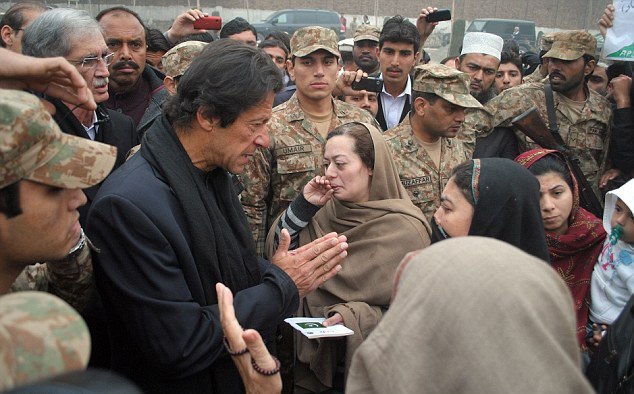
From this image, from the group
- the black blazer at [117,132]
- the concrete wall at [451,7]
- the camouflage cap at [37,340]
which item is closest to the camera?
the camouflage cap at [37,340]

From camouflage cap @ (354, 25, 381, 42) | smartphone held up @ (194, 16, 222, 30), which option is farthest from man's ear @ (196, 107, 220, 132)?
camouflage cap @ (354, 25, 381, 42)

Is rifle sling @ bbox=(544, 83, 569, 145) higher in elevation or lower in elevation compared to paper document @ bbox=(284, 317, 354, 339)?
higher

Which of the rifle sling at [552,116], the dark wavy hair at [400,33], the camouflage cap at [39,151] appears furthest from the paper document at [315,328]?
the dark wavy hair at [400,33]

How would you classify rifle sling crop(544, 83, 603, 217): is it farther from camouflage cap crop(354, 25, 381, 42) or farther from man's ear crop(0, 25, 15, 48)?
man's ear crop(0, 25, 15, 48)

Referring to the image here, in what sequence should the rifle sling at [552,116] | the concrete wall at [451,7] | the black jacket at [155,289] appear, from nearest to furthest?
the black jacket at [155,289] → the rifle sling at [552,116] → the concrete wall at [451,7]

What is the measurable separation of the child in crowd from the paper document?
1.22m

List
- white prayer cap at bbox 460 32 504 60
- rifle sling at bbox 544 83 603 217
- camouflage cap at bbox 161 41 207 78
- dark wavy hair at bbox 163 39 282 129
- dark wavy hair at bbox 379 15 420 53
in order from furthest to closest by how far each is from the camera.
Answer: white prayer cap at bbox 460 32 504 60, dark wavy hair at bbox 379 15 420 53, rifle sling at bbox 544 83 603 217, camouflage cap at bbox 161 41 207 78, dark wavy hair at bbox 163 39 282 129

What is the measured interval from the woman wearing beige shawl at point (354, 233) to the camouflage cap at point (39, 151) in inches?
58.2

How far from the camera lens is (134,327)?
82.0 inches

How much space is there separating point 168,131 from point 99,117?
4.62 ft

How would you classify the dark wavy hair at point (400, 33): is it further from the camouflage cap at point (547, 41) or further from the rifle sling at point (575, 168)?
the camouflage cap at point (547, 41)

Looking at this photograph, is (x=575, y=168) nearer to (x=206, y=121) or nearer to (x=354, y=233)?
(x=354, y=233)

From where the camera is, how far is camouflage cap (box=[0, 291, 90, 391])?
3.20 ft

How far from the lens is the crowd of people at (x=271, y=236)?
4.36ft
